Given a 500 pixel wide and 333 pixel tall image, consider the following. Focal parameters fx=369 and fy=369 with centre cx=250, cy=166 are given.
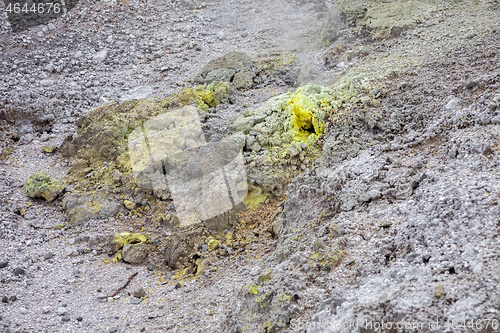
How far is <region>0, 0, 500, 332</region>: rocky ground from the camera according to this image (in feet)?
9.36

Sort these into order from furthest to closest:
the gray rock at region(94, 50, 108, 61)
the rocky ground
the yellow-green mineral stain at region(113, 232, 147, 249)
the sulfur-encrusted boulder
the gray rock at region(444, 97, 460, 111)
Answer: the gray rock at region(94, 50, 108, 61), the sulfur-encrusted boulder, the yellow-green mineral stain at region(113, 232, 147, 249), the gray rock at region(444, 97, 460, 111), the rocky ground

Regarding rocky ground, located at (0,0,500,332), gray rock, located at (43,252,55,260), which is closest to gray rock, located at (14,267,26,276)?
rocky ground, located at (0,0,500,332)

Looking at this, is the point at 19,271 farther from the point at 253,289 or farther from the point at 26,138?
the point at 26,138

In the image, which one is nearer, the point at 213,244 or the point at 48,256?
the point at 213,244

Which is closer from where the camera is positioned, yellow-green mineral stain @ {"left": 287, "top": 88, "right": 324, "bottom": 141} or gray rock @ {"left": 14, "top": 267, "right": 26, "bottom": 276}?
gray rock @ {"left": 14, "top": 267, "right": 26, "bottom": 276}

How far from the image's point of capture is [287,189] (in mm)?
5371

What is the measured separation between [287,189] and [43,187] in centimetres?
426

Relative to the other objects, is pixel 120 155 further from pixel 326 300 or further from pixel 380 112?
pixel 326 300

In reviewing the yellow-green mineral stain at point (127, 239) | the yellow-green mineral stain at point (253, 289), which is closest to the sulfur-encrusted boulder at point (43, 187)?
the yellow-green mineral stain at point (127, 239)

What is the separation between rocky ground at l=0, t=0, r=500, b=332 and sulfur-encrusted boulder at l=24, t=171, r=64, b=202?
33 mm

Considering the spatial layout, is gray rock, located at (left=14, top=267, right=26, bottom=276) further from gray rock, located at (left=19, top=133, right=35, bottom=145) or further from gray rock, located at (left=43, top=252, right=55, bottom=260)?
gray rock, located at (left=19, top=133, right=35, bottom=145)

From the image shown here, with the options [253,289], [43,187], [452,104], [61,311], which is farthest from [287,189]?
[43,187]

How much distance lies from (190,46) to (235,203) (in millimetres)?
7264

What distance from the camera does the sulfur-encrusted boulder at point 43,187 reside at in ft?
21.0
